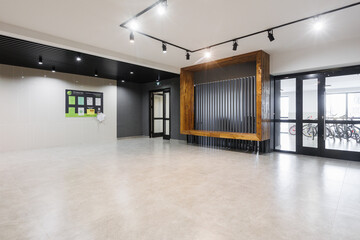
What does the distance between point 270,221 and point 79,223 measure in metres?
2.06

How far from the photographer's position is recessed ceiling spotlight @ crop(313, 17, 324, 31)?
3.76 metres

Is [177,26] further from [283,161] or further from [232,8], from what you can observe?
[283,161]

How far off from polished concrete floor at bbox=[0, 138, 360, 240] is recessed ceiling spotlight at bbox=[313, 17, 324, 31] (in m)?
2.98

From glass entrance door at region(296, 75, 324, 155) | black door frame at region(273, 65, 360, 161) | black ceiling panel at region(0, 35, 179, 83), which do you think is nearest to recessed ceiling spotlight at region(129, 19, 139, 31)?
black ceiling panel at region(0, 35, 179, 83)

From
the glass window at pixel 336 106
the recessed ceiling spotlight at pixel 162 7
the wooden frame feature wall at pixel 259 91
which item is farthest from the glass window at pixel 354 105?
the recessed ceiling spotlight at pixel 162 7

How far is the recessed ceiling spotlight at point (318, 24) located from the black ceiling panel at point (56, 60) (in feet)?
17.0

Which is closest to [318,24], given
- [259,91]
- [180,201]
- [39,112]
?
[259,91]

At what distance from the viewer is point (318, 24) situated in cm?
388

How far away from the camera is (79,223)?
6.80 ft

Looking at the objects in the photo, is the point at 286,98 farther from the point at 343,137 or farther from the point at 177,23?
the point at 177,23

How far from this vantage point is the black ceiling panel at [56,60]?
4.73 meters

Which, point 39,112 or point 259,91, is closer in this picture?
point 259,91

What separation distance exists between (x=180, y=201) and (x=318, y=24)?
14.1 feet

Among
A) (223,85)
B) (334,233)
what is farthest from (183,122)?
(334,233)
